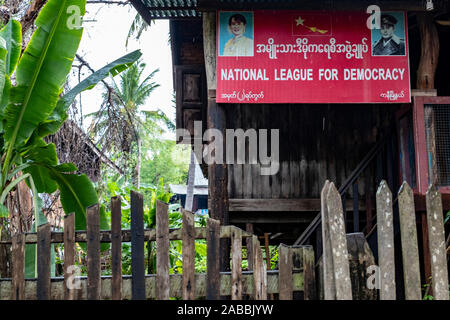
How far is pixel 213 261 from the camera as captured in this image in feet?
10.9

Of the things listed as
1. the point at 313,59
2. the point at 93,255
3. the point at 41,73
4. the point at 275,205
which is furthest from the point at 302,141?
the point at 93,255

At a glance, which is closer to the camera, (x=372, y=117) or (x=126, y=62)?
(x=126, y=62)

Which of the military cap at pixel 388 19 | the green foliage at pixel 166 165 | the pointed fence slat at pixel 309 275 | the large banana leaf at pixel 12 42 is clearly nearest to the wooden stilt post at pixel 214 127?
the military cap at pixel 388 19

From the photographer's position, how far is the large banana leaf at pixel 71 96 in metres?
5.78

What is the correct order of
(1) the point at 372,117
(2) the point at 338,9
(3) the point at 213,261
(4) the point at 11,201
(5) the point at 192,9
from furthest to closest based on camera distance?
1. (1) the point at 372,117
2. (4) the point at 11,201
3. (5) the point at 192,9
4. (2) the point at 338,9
5. (3) the point at 213,261

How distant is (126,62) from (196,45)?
2.72 metres

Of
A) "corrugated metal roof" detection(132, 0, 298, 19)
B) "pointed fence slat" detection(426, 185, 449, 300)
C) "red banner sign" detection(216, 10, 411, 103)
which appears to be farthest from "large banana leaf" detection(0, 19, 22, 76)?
"pointed fence slat" detection(426, 185, 449, 300)

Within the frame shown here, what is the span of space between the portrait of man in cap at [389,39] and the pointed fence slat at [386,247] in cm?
370

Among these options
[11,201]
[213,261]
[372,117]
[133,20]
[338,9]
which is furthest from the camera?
[133,20]

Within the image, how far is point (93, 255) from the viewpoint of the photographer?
3297 mm

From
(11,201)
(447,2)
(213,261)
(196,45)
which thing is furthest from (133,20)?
(213,261)

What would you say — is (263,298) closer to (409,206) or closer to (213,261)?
(213,261)

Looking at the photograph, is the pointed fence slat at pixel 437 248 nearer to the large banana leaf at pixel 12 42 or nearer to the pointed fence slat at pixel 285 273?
the pointed fence slat at pixel 285 273

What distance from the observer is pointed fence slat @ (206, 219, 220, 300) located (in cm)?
328
